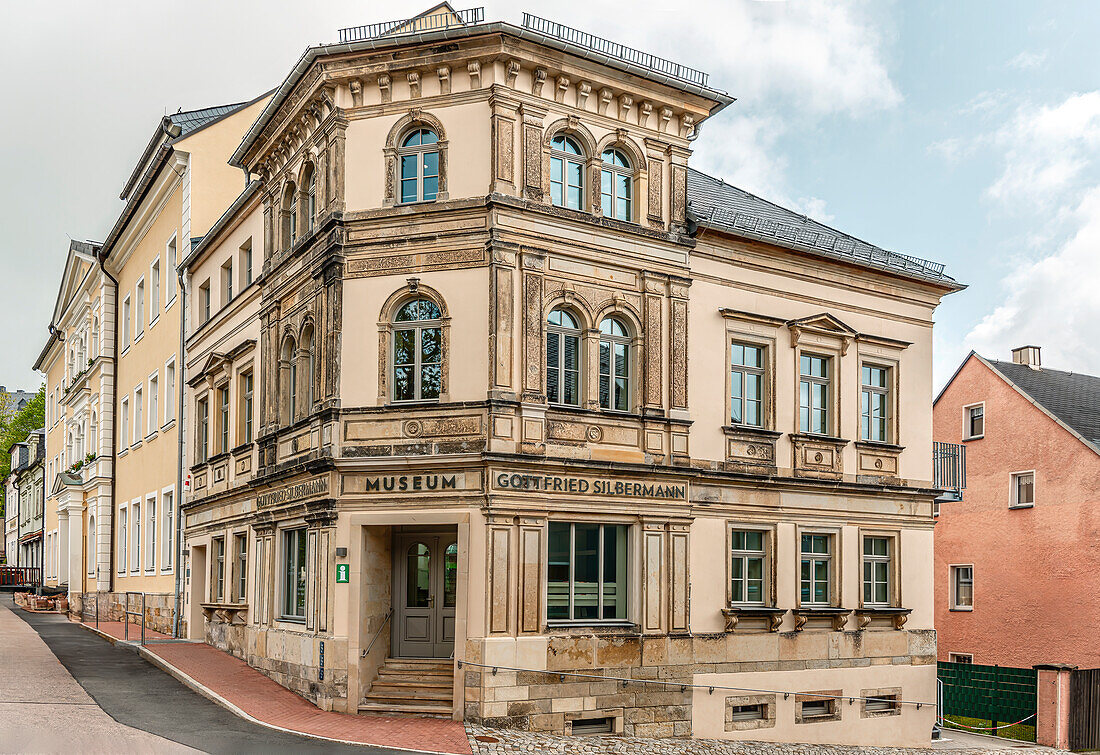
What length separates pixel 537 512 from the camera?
17.9 m

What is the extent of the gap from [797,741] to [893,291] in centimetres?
941

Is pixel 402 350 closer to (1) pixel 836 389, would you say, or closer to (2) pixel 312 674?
(2) pixel 312 674

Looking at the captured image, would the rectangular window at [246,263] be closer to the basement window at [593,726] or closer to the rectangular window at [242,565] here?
the rectangular window at [242,565]

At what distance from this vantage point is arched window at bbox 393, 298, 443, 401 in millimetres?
18453

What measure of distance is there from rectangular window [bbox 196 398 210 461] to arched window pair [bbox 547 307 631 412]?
1180cm

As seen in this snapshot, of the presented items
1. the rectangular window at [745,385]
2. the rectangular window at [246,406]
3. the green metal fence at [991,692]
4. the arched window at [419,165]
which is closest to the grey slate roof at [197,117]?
the rectangular window at [246,406]

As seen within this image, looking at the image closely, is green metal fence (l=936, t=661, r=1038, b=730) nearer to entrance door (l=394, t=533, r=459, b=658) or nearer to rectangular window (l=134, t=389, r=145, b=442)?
entrance door (l=394, t=533, r=459, b=658)

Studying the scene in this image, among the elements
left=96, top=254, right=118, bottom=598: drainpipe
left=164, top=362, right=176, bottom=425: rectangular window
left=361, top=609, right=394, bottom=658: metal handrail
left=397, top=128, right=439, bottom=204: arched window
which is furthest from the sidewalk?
left=96, top=254, right=118, bottom=598: drainpipe

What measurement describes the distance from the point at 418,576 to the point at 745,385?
712 centimetres

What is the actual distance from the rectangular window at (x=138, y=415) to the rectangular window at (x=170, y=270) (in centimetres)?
437

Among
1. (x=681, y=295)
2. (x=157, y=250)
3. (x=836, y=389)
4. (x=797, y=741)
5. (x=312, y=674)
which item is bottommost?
(x=797, y=741)

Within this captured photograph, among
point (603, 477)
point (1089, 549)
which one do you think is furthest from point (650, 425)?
point (1089, 549)

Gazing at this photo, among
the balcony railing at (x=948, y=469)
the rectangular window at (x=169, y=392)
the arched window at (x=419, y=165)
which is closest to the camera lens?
the arched window at (x=419, y=165)

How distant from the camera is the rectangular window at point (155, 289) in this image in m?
32.9
